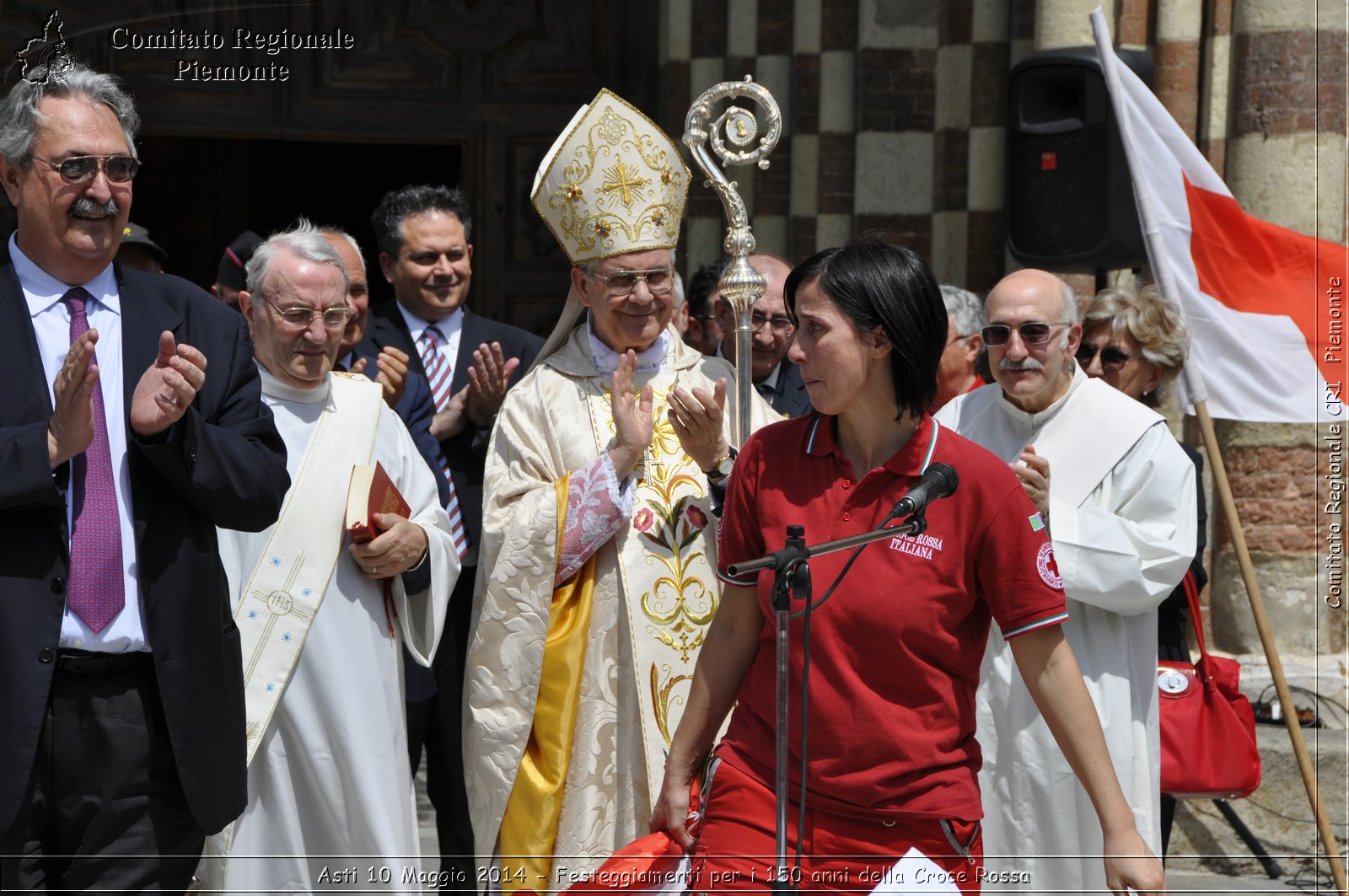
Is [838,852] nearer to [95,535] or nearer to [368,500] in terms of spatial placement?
[95,535]

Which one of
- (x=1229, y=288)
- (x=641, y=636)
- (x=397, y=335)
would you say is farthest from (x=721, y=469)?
(x=1229, y=288)

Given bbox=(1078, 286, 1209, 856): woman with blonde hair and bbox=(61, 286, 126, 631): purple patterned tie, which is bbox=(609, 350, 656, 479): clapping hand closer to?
bbox=(61, 286, 126, 631): purple patterned tie

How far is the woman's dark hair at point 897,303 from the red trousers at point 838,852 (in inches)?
30.0

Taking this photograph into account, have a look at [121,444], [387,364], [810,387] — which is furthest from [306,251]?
[810,387]

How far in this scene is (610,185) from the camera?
451cm

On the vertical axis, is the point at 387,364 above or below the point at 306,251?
below

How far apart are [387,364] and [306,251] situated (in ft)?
2.44

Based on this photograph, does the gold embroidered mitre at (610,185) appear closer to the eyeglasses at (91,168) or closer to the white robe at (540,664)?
the white robe at (540,664)

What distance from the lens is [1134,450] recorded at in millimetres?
4328

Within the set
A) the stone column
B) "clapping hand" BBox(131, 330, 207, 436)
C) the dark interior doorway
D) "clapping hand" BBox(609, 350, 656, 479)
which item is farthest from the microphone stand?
the dark interior doorway

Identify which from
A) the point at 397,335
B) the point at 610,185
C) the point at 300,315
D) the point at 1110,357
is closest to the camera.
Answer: the point at 300,315

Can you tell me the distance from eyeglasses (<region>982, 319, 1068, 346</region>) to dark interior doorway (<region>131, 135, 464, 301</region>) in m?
6.48

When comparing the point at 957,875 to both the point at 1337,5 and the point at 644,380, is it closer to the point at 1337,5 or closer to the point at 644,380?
the point at 644,380

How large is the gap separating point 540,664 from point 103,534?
1.37m
